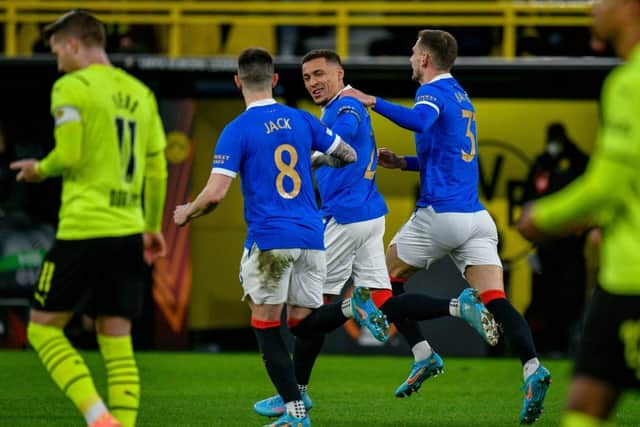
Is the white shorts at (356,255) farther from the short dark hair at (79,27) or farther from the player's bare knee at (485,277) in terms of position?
the short dark hair at (79,27)

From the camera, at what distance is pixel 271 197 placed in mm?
7051

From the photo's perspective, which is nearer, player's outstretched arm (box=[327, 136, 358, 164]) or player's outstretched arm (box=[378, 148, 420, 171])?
player's outstretched arm (box=[327, 136, 358, 164])

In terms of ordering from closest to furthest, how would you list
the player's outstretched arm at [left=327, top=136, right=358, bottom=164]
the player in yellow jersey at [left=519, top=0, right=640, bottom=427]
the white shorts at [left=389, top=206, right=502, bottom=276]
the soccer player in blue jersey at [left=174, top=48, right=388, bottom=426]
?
the player in yellow jersey at [left=519, top=0, right=640, bottom=427] → the soccer player in blue jersey at [left=174, top=48, right=388, bottom=426] → the player's outstretched arm at [left=327, top=136, right=358, bottom=164] → the white shorts at [left=389, top=206, right=502, bottom=276]

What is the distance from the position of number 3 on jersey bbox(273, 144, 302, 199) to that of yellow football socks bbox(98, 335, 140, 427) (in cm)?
135

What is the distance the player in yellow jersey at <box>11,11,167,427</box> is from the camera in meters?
5.96

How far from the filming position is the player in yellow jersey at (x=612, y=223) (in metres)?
4.17

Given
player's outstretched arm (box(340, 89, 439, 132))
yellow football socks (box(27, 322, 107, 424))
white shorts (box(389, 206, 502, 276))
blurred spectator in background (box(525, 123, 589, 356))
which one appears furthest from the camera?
blurred spectator in background (box(525, 123, 589, 356))

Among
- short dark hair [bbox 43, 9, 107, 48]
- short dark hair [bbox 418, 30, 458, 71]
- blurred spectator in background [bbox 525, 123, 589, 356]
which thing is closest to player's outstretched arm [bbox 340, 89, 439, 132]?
short dark hair [bbox 418, 30, 458, 71]

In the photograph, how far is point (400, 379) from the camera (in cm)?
1159

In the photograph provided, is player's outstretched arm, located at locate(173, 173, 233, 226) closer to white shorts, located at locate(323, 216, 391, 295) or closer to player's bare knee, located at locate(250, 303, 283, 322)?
player's bare knee, located at locate(250, 303, 283, 322)

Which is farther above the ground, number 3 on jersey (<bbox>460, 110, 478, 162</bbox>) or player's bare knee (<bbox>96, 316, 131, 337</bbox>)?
number 3 on jersey (<bbox>460, 110, 478, 162</bbox>)

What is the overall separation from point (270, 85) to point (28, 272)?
30.3ft

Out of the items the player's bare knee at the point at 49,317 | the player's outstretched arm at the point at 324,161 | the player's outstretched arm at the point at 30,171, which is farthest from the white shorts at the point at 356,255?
the player's outstretched arm at the point at 30,171

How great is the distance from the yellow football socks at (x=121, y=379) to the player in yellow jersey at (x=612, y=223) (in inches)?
93.9
